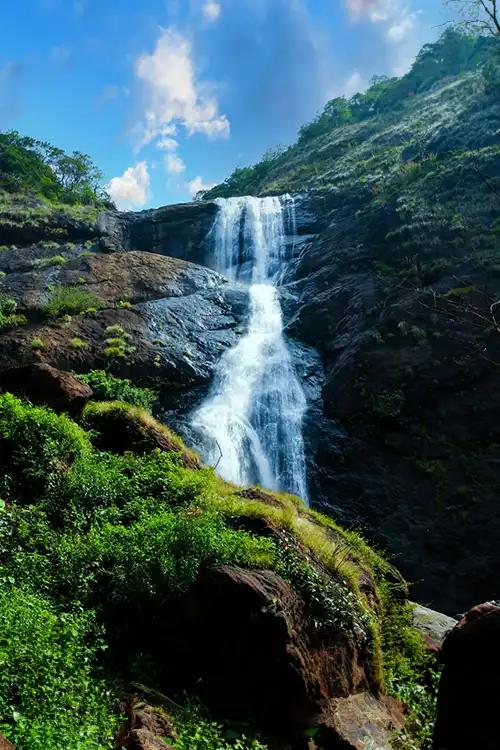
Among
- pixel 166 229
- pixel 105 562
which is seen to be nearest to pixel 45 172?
pixel 166 229

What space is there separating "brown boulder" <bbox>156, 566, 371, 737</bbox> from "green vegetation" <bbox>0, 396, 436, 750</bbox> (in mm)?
238

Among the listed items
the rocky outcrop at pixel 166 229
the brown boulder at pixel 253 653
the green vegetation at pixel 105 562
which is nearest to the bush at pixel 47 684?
the green vegetation at pixel 105 562

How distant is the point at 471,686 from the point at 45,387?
30.0ft

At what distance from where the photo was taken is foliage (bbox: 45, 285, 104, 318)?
21.9m

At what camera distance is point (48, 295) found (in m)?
22.8

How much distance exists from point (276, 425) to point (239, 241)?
17.3 m

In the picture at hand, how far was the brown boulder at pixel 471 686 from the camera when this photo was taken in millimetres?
5227

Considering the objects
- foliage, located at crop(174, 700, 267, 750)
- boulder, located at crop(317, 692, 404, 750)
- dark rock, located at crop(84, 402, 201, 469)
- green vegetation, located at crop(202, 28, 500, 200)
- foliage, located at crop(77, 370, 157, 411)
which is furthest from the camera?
green vegetation, located at crop(202, 28, 500, 200)

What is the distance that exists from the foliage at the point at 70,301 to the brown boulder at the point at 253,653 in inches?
690

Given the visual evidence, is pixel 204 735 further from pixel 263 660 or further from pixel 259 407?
pixel 259 407

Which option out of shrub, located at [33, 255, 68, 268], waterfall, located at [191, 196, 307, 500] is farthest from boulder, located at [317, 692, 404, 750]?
shrub, located at [33, 255, 68, 268]

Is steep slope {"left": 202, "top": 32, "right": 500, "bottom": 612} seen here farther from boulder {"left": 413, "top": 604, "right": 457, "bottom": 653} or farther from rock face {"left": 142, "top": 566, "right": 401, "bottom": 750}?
boulder {"left": 413, "top": 604, "right": 457, "bottom": 653}

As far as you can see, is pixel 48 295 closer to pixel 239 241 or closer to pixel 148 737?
pixel 239 241

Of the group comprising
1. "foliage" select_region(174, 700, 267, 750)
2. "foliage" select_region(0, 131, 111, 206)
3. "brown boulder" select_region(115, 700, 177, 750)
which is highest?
"foliage" select_region(0, 131, 111, 206)
